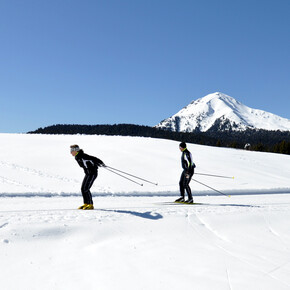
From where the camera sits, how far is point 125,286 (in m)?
3.57

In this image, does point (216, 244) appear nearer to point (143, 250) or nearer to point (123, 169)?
point (143, 250)

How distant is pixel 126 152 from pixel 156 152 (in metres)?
2.49

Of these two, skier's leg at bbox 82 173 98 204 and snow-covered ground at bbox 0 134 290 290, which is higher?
skier's leg at bbox 82 173 98 204

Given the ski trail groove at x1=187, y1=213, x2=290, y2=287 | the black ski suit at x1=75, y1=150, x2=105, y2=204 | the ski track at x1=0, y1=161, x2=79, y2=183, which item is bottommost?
the ski trail groove at x1=187, y1=213, x2=290, y2=287

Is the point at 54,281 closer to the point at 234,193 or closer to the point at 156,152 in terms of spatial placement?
the point at 234,193

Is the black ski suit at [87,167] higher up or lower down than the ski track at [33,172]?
higher up

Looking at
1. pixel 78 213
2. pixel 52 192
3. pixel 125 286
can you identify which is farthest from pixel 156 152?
pixel 125 286

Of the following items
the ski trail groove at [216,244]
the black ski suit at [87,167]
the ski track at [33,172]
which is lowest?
the ski trail groove at [216,244]

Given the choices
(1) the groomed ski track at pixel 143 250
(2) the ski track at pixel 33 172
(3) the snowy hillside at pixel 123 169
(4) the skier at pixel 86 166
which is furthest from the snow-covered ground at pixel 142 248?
(2) the ski track at pixel 33 172

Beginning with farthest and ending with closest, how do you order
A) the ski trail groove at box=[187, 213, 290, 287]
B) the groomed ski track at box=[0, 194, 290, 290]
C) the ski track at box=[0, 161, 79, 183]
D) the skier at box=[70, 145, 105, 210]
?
the ski track at box=[0, 161, 79, 183], the skier at box=[70, 145, 105, 210], the ski trail groove at box=[187, 213, 290, 287], the groomed ski track at box=[0, 194, 290, 290]

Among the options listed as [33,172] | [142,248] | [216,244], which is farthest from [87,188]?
[33,172]

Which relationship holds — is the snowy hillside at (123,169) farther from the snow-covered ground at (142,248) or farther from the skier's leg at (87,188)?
the skier's leg at (87,188)

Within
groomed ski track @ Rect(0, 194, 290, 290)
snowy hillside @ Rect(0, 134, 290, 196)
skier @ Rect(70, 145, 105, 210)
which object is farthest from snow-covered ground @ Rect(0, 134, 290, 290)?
snowy hillside @ Rect(0, 134, 290, 196)

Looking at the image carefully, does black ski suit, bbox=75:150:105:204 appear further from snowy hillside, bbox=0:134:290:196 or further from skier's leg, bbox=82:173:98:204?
snowy hillside, bbox=0:134:290:196
